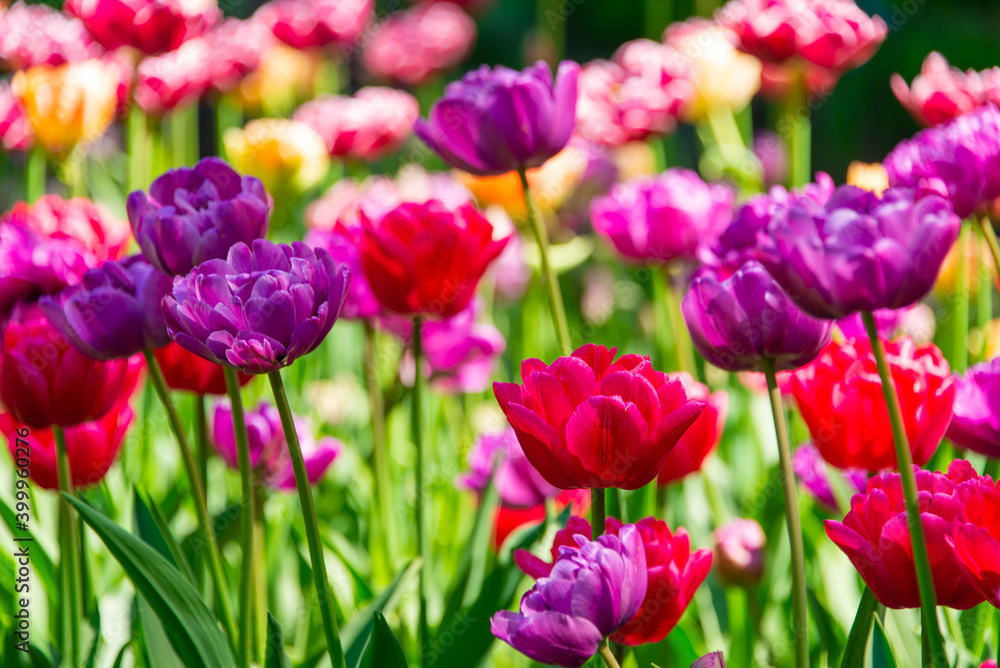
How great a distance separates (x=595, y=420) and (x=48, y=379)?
1.43ft

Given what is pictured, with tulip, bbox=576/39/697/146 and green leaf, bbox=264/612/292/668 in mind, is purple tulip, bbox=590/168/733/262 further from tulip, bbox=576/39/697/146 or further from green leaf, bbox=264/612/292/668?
green leaf, bbox=264/612/292/668

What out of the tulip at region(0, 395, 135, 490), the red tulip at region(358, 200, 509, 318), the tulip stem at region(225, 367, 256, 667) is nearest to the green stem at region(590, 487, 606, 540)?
the tulip stem at region(225, 367, 256, 667)

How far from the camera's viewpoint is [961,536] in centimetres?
47

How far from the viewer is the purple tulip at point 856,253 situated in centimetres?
45

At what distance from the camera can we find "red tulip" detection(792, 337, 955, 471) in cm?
61

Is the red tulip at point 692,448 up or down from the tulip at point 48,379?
down

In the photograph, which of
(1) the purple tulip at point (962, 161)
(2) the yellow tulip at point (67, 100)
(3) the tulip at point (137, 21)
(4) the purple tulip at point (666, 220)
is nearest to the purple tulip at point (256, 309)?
(1) the purple tulip at point (962, 161)

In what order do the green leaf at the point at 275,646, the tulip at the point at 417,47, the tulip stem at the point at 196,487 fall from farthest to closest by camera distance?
1. the tulip at the point at 417,47
2. the tulip stem at the point at 196,487
3. the green leaf at the point at 275,646

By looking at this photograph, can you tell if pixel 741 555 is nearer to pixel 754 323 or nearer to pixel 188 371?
pixel 754 323

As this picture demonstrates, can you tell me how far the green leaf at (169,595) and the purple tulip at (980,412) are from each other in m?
0.52

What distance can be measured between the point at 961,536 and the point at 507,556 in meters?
0.41

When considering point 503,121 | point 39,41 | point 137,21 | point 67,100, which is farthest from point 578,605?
point 39,41

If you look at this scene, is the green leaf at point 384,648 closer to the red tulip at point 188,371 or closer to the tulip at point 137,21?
the red tulip at point 188,371

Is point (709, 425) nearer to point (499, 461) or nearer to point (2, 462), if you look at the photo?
point (499, 461)
